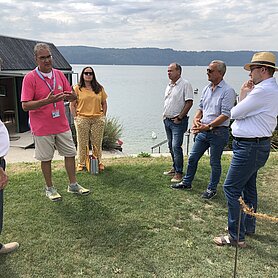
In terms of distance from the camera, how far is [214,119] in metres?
3.86

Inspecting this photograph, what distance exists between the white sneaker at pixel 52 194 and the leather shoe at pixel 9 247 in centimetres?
103

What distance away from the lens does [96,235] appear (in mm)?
3197

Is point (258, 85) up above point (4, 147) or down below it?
above

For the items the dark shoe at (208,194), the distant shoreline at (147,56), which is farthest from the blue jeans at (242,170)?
the distant shoreline at (147,56)

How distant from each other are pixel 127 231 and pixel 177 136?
1763mm

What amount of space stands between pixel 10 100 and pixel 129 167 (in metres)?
9.09

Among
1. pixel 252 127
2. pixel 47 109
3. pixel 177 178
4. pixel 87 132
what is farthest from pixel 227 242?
pixel 87 132

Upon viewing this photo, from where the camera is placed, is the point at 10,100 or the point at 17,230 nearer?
the point at 17,230

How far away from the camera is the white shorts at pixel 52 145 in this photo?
3.85 metres

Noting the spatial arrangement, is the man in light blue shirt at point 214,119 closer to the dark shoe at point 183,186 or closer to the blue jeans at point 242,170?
the dark shoe at point 183,186

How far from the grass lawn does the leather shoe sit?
5 centimetres

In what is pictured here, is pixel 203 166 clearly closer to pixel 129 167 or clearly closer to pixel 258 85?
pixel 129 167

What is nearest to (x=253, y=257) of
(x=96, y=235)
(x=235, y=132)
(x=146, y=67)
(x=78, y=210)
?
(x=235, y=132)

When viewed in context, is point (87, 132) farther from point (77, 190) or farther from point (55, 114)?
point (55, 114)
